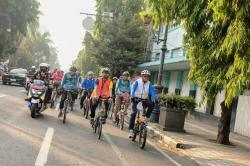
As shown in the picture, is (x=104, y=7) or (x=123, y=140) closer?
(x=123, y=140)

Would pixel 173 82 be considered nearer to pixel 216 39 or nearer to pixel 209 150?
pixel 209 150

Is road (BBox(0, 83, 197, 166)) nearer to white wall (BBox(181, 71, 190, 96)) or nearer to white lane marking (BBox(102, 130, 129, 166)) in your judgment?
white lane marking (BBox(102, 130, 129, 166))

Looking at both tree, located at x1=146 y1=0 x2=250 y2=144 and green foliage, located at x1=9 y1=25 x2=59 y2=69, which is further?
green foliage, located at x1=9 y1=25 x2=59 y2=69

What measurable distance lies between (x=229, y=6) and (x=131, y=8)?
35.3 metres

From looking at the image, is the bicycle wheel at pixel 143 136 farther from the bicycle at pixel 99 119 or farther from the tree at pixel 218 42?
the tree at pixel 218 42

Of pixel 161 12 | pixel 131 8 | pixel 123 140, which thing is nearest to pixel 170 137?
pixel 123 140

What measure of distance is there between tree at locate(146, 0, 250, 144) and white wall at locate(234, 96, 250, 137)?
4.37m

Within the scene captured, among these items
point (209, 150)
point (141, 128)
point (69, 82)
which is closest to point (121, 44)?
point (69, 82)

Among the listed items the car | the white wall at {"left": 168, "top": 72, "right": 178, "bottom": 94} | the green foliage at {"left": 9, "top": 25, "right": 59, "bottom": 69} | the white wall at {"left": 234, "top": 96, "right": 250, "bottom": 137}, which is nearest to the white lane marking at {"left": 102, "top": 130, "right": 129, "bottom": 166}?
the white wall at {"left": 234, "top": 96, "right": 250, "bottom": 137}

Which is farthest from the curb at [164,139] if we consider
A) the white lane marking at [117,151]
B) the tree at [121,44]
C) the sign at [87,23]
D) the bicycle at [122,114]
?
the tree at [121,44]

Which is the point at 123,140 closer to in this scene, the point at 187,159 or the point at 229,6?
the point at 187,159

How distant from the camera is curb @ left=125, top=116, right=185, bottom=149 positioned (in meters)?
12.6

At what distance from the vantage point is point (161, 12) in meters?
10.9

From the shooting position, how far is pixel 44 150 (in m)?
8.88
